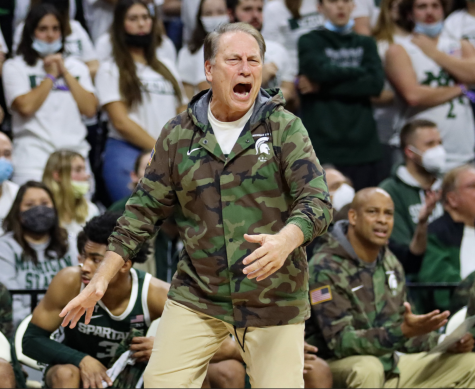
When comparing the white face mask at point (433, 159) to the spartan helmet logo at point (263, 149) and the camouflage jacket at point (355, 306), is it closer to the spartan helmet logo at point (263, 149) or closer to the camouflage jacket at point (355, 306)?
the camouflage jacket at point (355, 306)

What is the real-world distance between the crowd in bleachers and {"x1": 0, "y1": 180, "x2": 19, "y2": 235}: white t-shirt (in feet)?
0.04

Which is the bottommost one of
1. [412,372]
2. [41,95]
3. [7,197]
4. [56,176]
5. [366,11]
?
[412,372]

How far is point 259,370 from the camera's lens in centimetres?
279

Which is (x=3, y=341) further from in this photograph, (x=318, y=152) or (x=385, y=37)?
(x=385, y=37)

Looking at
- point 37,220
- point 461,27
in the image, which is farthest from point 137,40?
point 461,27

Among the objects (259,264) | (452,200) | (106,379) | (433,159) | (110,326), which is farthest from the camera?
(433,159)

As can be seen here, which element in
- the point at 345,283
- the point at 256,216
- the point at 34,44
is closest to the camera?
the point at 256,216

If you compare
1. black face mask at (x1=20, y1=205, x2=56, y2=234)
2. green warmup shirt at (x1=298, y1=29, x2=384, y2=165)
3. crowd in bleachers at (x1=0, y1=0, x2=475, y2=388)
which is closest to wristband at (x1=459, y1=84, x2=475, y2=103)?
crowd in bleachers at (x1=0, y1=0, x2=475, y2=388)

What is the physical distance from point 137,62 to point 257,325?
12.5 feet

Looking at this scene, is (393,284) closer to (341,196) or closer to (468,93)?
(341,196)

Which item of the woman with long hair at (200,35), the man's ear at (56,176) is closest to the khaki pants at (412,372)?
the man's ear at (56,176)

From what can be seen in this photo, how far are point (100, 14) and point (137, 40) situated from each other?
77 centimetres

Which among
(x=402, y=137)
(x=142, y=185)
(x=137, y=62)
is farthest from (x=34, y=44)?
(x=142, y=185)

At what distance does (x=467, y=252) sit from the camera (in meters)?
5.25
